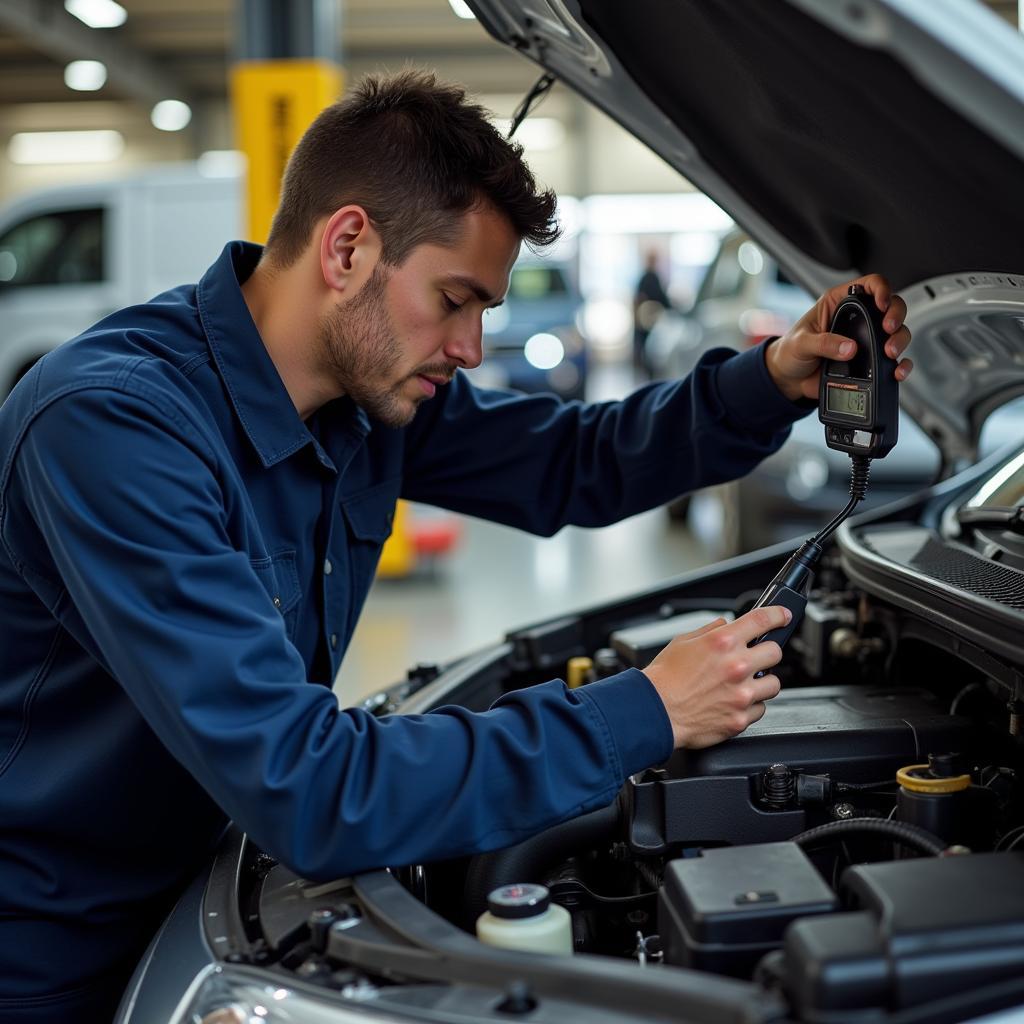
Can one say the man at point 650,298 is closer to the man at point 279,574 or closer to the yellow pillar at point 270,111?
the yellow pillar at point 270,111

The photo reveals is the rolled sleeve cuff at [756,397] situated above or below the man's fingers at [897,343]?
below

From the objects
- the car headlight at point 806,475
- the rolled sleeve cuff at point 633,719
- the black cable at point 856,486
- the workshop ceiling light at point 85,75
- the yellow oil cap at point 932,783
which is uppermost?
the workshop ceiling light at point 85,75

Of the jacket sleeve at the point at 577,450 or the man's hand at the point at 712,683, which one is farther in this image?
the jacket sleeve at the point at 577,450

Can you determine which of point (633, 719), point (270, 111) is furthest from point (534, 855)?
point (270, 111)

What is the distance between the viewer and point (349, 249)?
1.42m

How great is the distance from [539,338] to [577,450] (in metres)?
7.58

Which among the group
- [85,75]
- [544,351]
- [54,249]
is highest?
[85,75]

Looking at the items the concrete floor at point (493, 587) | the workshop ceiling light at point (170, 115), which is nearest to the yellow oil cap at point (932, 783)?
the concrete floor at point (493, 587)

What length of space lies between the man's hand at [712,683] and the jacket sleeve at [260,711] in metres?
0.04

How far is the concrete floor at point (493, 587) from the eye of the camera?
14.9 ft

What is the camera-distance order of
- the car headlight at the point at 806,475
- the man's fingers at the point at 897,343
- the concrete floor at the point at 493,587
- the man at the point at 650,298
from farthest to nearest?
1. the man at the point at 650,298
2. the concrete floor at the point at 493,587
3. the car headlight at the point at 806,475
4. the man's fingers at the point at 897,343

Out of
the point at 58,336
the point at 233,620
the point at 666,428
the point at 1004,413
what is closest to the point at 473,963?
the point at 233,620

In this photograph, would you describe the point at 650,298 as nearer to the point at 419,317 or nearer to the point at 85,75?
the point at 85,75

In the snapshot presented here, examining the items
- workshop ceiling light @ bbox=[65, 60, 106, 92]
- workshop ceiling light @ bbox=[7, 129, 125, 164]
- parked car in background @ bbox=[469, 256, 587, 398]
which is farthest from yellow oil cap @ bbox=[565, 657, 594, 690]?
workshop ceiling light @ bbox=[7, 129, 125, 164]
